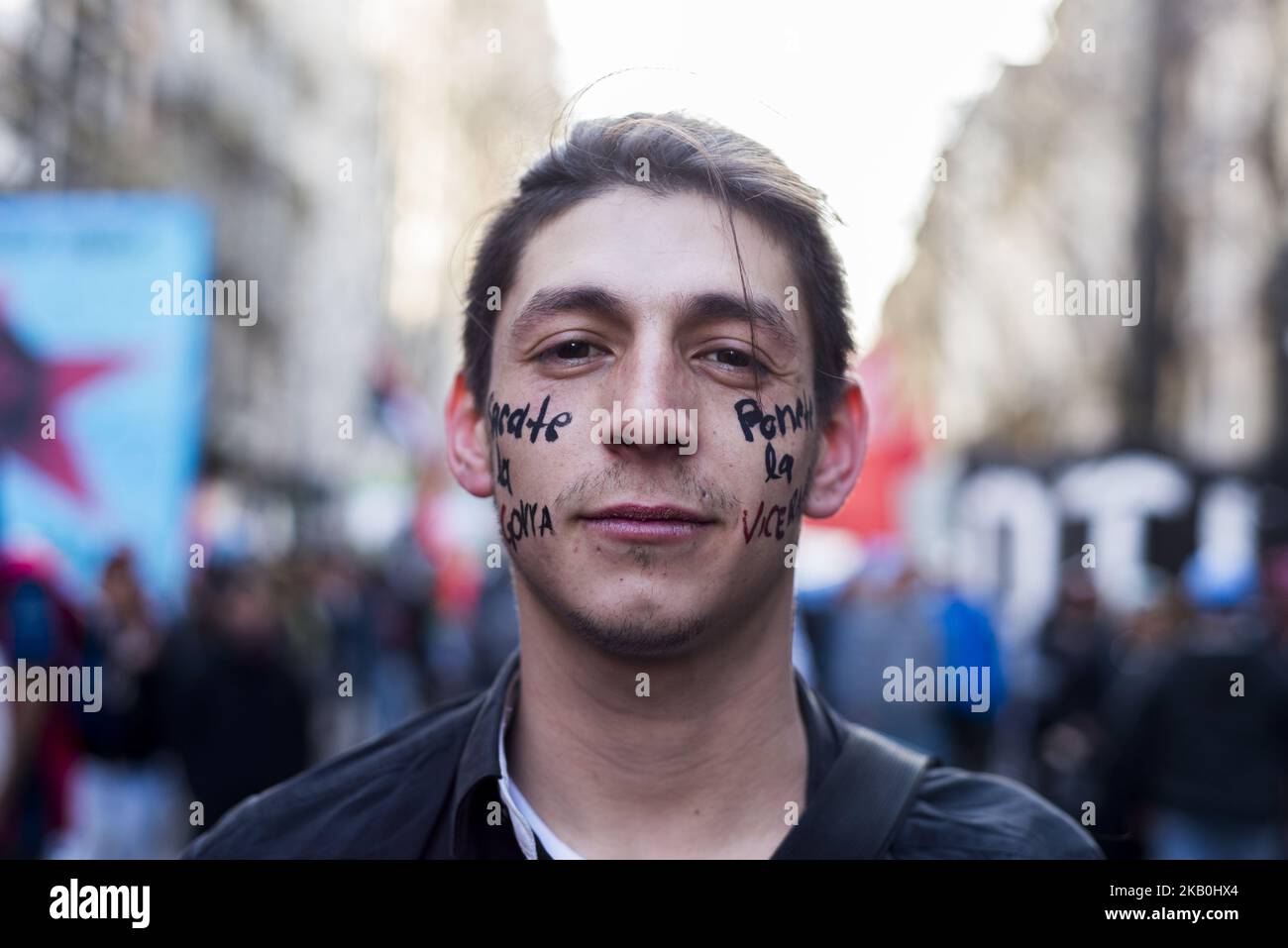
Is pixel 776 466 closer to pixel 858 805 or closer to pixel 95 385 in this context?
pixel 858 805

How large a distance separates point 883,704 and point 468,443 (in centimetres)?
681

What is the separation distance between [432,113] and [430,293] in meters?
10.4

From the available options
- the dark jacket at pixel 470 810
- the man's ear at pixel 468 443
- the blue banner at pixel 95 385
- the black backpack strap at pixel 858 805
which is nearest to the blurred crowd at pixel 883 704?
the blue banner at pixel 95 385

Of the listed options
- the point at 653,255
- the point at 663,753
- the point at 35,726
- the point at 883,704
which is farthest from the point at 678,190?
the point at 883,704

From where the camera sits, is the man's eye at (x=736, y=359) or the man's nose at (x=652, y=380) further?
the man's eye at (x=736, y=359)

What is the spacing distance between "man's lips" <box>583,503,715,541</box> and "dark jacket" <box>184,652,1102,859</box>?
0.42 m

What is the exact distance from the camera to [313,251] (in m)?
40.4

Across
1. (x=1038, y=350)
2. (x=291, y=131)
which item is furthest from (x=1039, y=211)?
(x=291, y=131)

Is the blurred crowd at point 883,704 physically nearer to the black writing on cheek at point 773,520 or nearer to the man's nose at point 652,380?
the black writing on cheek at point 773,520

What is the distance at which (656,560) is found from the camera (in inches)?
82.9

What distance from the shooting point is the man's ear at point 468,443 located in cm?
241
